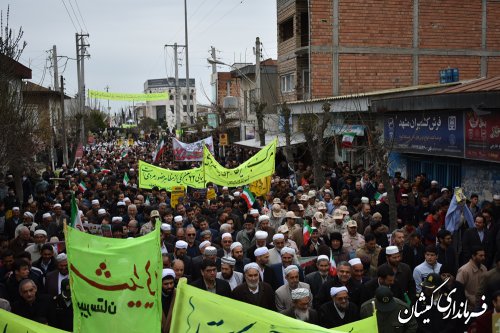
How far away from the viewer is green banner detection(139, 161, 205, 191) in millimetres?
16328

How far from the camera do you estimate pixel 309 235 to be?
10203mm

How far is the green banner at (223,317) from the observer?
4770 mm

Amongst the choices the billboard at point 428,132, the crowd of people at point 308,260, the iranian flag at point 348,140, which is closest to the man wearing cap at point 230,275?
the crowd of people at point 308,260

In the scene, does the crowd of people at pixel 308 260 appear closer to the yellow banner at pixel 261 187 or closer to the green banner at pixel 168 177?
the yellow banner at pixel 261 187

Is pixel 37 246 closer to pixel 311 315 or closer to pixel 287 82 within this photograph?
pixel 311 315

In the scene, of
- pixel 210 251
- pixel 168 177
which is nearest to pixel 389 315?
pixel 210 251

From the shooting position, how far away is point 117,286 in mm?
5426

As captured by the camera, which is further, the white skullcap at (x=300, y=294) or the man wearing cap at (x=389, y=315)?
the white skullcap at (x=300, y=294)

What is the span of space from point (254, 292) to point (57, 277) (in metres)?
2.70

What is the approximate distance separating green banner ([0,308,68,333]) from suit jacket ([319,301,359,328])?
8.76 ft

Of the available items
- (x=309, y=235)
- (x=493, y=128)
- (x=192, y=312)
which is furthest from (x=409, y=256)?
(x=493, y=128)

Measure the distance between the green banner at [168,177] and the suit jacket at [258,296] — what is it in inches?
360

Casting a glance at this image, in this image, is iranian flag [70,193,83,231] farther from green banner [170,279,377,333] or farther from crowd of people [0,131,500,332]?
green banner [170,279,377,333]

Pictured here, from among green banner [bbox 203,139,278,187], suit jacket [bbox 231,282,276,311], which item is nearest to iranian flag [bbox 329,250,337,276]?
suit jacket [bbox 231,282,276,311]
